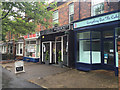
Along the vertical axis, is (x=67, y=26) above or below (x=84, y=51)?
above

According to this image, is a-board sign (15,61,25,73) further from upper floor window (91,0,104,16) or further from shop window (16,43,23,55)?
shop window (16,43,23,55)

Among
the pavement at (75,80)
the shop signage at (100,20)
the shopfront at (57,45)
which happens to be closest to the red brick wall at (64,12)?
the shopfront at (57,45)

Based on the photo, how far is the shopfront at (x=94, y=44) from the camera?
27.6 ft

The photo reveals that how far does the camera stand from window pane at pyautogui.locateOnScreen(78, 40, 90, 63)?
9599mm

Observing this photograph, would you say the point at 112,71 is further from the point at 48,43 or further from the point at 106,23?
the point at 48,43

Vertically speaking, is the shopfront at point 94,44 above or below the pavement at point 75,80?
above

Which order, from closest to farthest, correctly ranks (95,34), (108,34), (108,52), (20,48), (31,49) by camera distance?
(108,52) < (108,34) < (95,34) < (31,49) < (20,48)

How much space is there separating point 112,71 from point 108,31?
121 inches

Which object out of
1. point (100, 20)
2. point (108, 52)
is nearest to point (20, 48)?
point (108, 52)

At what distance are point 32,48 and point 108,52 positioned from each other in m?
11.0

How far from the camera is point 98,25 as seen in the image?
8242 millimetres

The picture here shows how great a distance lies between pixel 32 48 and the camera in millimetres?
16469

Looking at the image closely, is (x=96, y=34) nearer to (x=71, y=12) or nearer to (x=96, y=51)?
(x=96, y=51)

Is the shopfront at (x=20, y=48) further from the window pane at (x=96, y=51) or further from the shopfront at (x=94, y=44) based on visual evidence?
the window pane at (x=96, y=51)
